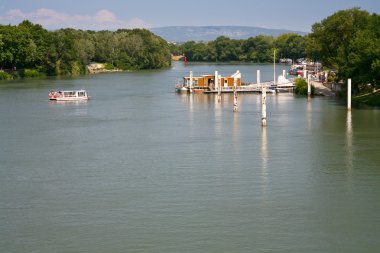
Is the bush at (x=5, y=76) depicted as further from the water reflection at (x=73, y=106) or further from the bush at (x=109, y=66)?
the water reflection at (x=73, y=106)

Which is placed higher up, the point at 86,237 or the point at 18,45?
the point at 18,45

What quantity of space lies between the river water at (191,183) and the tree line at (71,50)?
6142cm

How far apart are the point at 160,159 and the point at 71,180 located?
5.82 metres

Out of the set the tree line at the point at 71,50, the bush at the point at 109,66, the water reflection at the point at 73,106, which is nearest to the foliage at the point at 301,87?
the water reflection at the point at 73,106

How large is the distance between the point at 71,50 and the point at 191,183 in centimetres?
9596

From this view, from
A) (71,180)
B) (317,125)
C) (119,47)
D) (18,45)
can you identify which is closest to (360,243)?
(71,180)

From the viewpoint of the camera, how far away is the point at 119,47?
146125 millimetres

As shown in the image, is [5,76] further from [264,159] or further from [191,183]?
[191,183]

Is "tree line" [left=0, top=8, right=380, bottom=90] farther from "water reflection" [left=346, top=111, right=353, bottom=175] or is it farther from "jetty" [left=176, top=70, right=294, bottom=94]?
"water reflection" [left=346, top=111, right=353, bottom=175]

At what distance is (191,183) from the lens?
91.4 ft

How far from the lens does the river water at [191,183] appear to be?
69.5 ft

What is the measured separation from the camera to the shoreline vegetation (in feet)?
193

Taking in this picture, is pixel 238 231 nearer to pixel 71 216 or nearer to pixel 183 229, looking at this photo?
pixel 183 229

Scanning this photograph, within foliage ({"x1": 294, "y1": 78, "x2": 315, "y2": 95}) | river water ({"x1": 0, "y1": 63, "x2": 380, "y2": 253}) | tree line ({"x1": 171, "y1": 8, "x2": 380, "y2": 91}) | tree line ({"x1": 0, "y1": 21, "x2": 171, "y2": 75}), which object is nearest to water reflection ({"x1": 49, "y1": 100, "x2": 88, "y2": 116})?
river water ({"x1": 0, "y1": 63, "x2": 380, "y2": 253})
